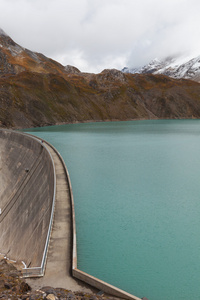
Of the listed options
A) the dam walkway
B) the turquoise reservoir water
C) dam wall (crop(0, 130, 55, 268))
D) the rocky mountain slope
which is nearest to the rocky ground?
the dam walkway

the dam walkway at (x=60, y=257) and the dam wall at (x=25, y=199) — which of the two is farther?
the dam wall at (x=25, y=199)

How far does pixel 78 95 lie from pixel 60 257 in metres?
107

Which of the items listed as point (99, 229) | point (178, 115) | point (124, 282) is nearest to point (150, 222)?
point (99, 229)

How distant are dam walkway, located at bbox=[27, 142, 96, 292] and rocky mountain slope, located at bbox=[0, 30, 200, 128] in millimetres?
64592

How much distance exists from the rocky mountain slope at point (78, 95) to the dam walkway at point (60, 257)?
2543 inches

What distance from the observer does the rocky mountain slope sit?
3233 inches

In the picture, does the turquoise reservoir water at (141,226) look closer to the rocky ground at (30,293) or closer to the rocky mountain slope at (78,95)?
the rocky ground at (30,293)

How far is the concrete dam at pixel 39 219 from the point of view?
706cm

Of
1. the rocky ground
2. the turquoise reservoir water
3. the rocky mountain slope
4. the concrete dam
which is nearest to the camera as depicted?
the rocky ground

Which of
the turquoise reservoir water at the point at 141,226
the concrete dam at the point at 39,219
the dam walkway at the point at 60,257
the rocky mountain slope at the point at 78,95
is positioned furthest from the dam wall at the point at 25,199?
the rocky mountain slope at the point at 78,95

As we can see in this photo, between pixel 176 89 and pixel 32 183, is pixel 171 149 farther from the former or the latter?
pixel 176 89

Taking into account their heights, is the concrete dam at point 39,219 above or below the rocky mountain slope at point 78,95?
below

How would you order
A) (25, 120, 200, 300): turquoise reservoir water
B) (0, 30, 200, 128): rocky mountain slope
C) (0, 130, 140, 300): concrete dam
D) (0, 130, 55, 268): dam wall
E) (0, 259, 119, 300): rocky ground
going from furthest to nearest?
(0, 30, 200, 128): rocky mountain slope
(0, 130, 55, 268): dam wall
(25, 120, 200, 300): turquoise reservoir water
(0, 130, 140, 300): concrete dam
(0, 259, 119, 300): rocky ground

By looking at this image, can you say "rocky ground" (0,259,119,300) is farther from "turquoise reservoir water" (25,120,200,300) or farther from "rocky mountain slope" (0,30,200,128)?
"rocky mountain slope" (0,30,200,128)
